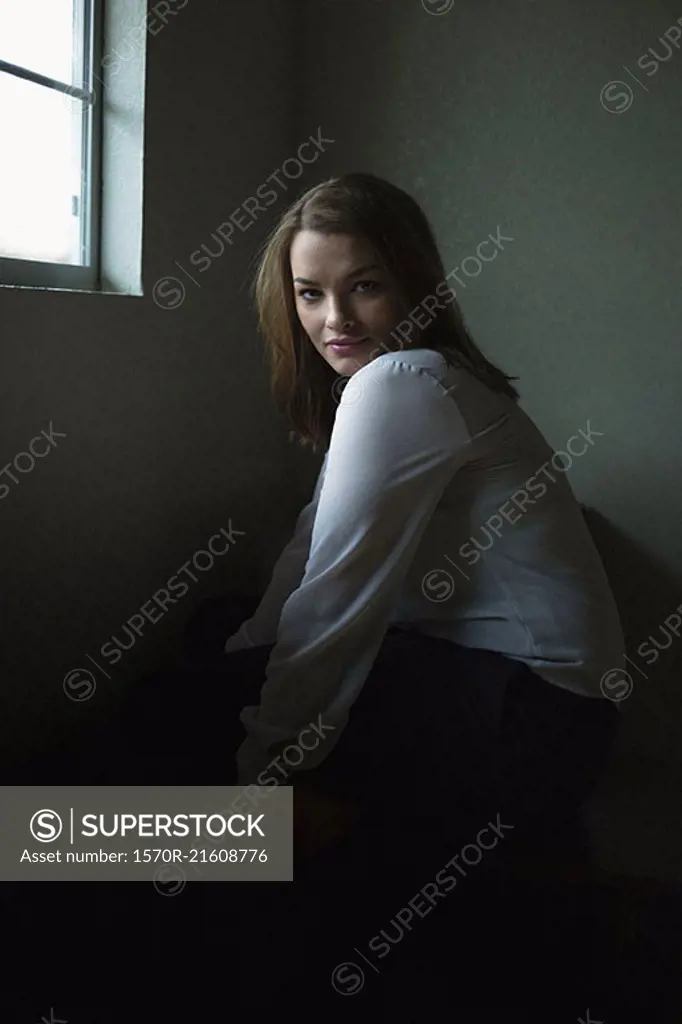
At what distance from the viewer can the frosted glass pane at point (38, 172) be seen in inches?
65.0

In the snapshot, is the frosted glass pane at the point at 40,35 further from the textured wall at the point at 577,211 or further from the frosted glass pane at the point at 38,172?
the textured wall at the point at 577,211

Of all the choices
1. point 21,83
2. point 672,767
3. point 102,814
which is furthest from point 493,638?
point 21,83

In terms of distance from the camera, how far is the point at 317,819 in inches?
51.1

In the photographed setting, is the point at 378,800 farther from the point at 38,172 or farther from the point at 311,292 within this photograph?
the point at 38,172

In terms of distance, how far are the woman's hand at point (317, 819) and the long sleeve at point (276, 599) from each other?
0.43 metres

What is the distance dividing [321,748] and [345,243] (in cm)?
64

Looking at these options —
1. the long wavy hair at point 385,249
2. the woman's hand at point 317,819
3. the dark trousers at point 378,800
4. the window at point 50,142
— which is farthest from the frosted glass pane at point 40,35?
the woman's hand at point 317,819

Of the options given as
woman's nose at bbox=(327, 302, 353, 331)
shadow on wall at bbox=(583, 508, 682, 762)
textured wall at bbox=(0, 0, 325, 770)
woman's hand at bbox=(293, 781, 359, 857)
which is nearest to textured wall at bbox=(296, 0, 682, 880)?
shadow on wall at bbox=(583, 508, 682, 762)

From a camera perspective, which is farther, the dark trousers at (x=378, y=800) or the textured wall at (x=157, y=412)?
the textured wall at (x=157, y=412)

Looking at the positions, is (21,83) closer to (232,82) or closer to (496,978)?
(232,82)

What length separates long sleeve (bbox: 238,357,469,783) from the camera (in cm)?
129

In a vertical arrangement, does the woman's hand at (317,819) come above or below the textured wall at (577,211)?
below

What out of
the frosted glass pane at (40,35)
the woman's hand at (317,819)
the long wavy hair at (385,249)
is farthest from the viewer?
the frosted glass pane at (40,35)

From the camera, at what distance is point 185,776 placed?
4.42 ft
